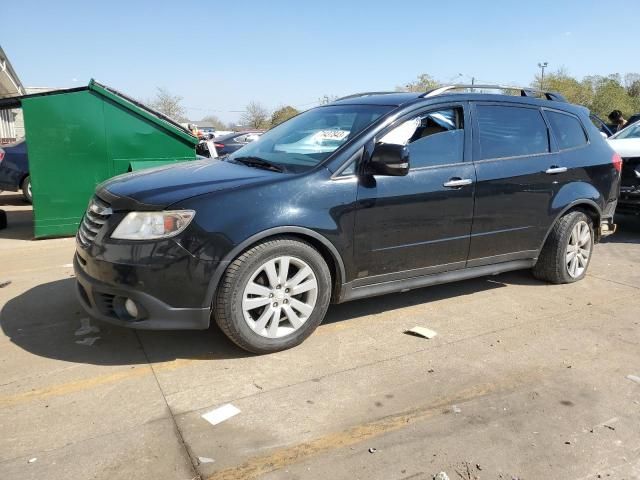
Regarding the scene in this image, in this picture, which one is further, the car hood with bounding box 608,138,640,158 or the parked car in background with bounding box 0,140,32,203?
the parked car in background with bounding box 0,140,32,203

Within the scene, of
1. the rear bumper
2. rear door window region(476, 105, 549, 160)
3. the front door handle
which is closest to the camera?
the front door handle

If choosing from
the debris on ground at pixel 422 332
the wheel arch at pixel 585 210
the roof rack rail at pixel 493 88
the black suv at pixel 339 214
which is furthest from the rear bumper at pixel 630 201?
the debris on ground at pixel 422 332

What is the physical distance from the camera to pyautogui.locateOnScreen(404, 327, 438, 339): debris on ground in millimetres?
4078

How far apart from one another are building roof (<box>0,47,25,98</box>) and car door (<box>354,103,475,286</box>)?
55.6ft

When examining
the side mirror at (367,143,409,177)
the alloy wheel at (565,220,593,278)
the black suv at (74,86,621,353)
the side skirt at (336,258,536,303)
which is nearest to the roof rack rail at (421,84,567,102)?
the black suv at (74,86,621,353)

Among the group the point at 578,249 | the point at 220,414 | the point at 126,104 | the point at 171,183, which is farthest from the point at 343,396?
the point at 126,104

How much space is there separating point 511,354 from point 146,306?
2.46 metres

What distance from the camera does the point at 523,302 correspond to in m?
4.87

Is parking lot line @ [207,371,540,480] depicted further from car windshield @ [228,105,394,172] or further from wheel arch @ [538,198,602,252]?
wheel arch @ [538,198,602,252]

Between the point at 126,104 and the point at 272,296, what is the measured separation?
16.4 feet

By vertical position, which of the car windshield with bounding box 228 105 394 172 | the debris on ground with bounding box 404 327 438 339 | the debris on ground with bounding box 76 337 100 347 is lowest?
the debris on ground with bounding box 404 327 438 339

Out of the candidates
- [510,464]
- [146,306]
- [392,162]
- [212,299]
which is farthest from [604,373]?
[146,306]

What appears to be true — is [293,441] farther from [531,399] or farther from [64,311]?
[64,311]

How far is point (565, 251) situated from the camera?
17.1ft
